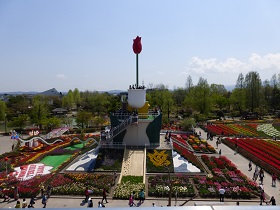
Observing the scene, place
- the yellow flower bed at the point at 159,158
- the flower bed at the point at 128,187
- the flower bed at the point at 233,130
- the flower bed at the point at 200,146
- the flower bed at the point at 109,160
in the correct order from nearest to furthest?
1. the flower bed at the point at 128,187
2. the flower bed at the point at 109,160
3. the yellow flower bed at the point at 159,158
4. the flower bed at the point at 200,146
5. the flower bed at the point at 233,130

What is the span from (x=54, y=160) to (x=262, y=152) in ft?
74.0

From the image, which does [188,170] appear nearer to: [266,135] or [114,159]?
[114,159]

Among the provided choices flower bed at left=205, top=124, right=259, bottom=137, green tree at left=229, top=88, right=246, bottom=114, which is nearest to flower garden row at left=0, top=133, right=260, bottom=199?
flower bed at left=205, top=124, right=259, bottom=137

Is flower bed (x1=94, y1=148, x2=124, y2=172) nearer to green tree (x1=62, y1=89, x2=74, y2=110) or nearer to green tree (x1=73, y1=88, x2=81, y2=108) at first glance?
green tree (x1=62, y1=89, x2=74, y2=110)

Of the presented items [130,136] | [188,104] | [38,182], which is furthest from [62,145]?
[188,104]

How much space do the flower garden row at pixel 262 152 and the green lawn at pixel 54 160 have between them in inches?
762

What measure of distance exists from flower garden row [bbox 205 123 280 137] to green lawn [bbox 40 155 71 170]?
79.2 feet

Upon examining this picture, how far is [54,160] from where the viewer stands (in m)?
25.2

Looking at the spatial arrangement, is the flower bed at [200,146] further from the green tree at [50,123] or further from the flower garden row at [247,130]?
the green tree at [50,123]

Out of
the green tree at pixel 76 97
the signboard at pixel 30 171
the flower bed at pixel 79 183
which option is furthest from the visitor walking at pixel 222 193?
the green tree at pixel 76 97

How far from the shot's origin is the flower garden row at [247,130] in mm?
39503

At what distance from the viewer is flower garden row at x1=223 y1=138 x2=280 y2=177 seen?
23703mm

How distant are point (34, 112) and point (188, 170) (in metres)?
33.4

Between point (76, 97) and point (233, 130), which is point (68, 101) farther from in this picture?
point (233, 130)
